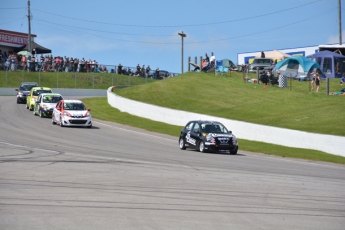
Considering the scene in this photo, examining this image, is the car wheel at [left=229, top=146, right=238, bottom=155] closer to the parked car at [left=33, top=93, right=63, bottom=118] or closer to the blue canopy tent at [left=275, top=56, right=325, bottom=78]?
the parked car at [left=33, top=93, right=63, bottom=118]

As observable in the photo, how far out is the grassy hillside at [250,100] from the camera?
35.4 meters

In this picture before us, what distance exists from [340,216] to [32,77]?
180 ft

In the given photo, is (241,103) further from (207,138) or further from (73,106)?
(207,138)

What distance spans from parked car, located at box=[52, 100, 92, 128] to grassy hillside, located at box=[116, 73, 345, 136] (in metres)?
8.89

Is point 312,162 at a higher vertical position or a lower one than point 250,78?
lower

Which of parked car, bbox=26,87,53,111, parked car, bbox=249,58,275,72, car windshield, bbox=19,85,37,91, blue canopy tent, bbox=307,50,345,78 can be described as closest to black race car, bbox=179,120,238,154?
parked car, bbox=26,87,53,111

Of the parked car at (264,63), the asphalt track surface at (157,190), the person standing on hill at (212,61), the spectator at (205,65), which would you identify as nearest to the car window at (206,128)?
the asphalt track surface at (157,190)

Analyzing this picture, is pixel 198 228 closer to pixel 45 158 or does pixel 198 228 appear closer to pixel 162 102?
pixel 45 158

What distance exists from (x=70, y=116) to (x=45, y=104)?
5.77 m

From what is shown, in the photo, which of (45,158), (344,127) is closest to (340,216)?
(45,158)

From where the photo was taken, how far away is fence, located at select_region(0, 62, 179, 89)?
61875 millimetres

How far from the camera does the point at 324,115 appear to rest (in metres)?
36.3

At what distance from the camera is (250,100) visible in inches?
1778

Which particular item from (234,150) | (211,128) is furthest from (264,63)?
(234,150)
